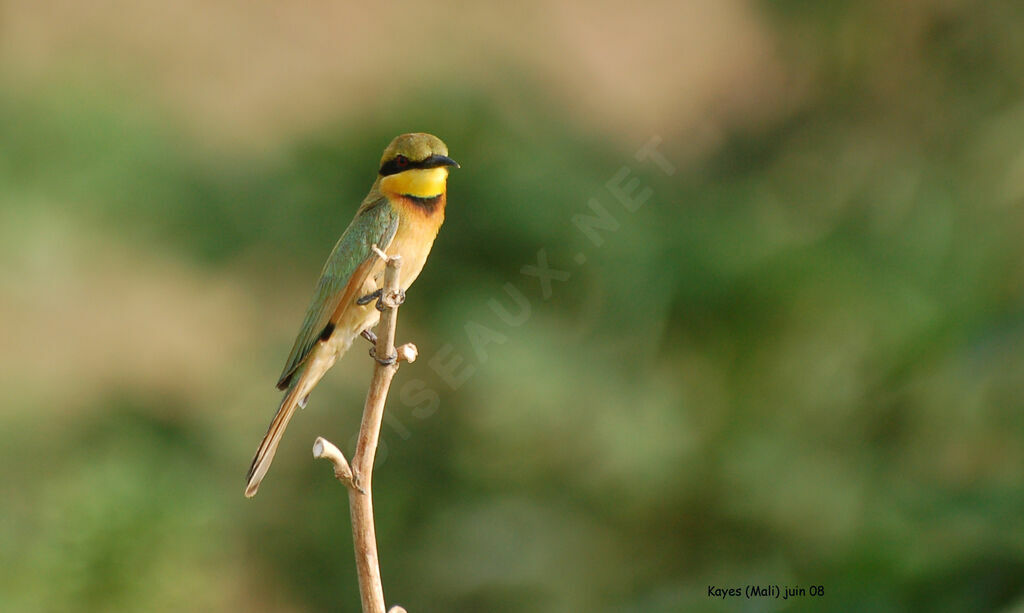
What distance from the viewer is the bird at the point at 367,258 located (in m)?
0.65

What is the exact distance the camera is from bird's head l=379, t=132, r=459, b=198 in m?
0.64

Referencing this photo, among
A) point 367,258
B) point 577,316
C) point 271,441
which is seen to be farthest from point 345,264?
point 577,316

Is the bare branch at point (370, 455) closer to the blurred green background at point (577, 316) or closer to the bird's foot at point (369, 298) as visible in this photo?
the bird's foot at point (369, 298)

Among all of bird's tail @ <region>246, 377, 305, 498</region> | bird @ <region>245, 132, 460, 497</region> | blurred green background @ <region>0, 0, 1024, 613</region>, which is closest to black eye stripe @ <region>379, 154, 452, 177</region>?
bird @ <region>245, 132, 460, 497</region>

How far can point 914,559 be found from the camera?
1738 mm

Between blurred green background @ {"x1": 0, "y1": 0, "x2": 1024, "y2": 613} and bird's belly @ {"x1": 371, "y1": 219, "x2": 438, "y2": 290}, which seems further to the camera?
blurred green background @ {"x1": 0, "y1": 0, "x2": 1024, "y2": 613}

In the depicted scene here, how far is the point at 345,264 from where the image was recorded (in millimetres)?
695

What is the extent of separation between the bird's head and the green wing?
23 mm

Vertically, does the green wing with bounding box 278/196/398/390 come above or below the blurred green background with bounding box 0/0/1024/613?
below

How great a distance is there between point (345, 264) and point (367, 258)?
0.6 inches

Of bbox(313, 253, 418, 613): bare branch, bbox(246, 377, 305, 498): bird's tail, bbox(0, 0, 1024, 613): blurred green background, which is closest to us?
bbox(313, 253, 418, 613): bare branch

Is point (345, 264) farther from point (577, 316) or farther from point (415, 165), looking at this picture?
point (577, 316)

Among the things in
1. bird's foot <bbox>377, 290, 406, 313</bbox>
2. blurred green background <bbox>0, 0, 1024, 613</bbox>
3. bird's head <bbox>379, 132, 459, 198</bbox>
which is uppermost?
blurred green background <bbox>0, 0, 1024, 613</bbox>

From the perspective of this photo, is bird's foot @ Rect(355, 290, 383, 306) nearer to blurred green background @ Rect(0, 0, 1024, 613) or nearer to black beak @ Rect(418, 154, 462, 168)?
black beak @ Rect(418, 154, 462, 168)
